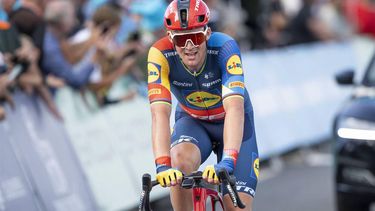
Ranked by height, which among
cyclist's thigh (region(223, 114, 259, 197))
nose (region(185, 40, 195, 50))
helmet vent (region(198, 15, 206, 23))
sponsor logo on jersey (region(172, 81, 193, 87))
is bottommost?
cyclist's thigh (region(223, 114, 259, 197))

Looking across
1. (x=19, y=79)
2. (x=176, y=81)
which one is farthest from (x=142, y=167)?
(x=176, y=81)

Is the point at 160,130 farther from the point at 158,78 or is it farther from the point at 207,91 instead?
the point at 207,91

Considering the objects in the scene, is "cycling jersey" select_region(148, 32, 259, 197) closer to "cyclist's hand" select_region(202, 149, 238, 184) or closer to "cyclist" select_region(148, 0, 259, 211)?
"cyclist" select_region(148, 0, 259, 211)

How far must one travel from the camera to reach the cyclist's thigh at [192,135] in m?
6.93

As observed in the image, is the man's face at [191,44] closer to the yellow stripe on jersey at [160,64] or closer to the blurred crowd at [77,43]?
the yellow stripe on jersey at [160,64]

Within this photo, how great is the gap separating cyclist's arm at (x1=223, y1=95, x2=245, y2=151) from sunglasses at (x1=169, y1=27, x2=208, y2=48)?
45cm

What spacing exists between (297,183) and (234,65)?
6.91 meters

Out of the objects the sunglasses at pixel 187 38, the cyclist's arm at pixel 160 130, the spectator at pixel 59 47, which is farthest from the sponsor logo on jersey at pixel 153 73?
the spectator at pixel 59 47

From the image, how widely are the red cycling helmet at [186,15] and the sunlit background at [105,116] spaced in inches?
120

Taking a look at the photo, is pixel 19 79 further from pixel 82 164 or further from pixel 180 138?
pixel 180 138

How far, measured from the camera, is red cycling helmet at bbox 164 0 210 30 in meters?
6.52

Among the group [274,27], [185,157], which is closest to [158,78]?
[185,157]

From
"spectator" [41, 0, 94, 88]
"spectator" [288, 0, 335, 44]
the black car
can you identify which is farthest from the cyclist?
"spectator" [288, 0, 335, 44]

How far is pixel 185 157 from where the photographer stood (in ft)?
21.7
